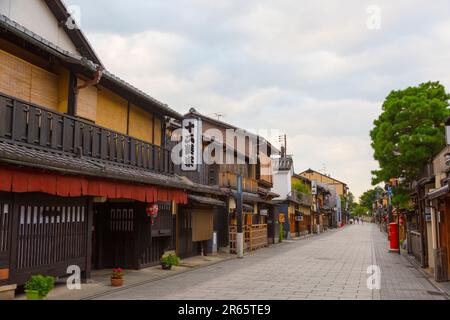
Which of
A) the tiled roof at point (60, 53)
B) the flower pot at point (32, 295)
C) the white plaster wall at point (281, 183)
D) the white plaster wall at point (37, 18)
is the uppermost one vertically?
the white plaster wall at point (37, 18)

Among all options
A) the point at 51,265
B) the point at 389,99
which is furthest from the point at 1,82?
the point at 389,99

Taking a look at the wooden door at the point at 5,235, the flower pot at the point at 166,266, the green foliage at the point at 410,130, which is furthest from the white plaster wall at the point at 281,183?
the wooden door at the point at 5,235

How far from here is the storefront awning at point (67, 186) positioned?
10203 millimetres

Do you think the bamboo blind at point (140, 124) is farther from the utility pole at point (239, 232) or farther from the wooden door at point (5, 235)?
the utility pole at point (239, 232)

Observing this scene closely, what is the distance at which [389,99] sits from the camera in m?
25.7

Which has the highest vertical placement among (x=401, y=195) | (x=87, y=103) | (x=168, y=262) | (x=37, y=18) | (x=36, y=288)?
(x=37, y=18)

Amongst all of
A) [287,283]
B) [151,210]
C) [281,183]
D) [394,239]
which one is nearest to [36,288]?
[151,210]

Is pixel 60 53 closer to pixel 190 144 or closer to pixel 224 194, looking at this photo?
pixel 190 144

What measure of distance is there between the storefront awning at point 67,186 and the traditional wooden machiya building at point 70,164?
0.03 m

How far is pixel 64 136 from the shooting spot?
13.0 meters

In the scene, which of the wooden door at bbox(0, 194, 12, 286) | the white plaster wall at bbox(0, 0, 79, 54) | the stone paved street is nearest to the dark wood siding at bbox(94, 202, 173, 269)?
the stone paved street

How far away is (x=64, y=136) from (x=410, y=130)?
1847 cm
